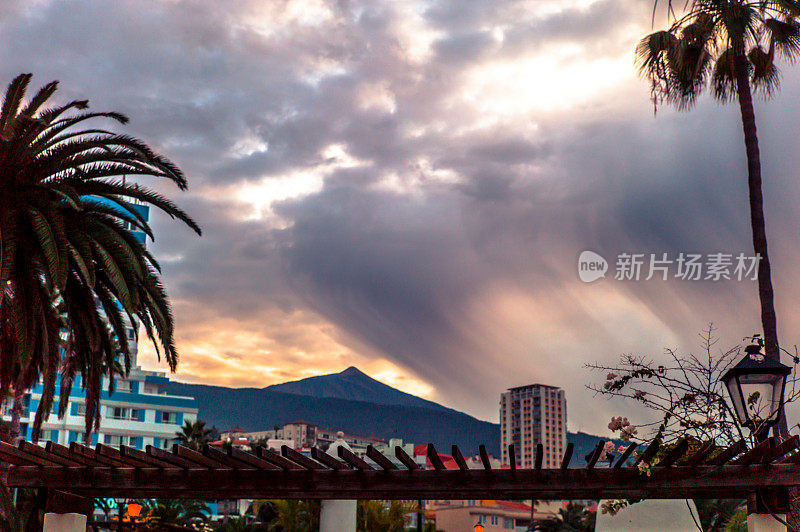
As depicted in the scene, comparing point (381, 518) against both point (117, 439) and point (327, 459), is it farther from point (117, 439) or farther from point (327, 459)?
point (117, 439)

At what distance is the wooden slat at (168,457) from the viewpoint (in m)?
9.50

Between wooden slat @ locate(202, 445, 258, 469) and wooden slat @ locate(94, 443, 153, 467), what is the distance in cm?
105

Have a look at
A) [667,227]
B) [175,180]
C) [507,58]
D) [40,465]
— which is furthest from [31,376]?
[667,227]

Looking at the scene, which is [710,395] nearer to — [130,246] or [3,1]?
[130,246]

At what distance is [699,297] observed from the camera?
14906 mm

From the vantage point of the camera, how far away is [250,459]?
953 centimetres

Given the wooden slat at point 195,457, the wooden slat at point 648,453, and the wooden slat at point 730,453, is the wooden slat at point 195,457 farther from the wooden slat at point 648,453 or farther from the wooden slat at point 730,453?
the wooden slat at point 730,453

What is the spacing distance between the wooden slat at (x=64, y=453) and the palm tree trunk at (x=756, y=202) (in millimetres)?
10540

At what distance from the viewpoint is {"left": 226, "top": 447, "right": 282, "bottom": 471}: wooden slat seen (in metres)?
9.14

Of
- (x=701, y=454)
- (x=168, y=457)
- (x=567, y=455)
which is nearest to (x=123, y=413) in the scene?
(x=168, y=457)

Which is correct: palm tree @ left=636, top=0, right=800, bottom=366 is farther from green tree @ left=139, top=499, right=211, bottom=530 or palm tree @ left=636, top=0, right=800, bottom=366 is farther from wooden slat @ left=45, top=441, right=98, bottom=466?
green tree @ left=139, top=499, right=211, bottom=530

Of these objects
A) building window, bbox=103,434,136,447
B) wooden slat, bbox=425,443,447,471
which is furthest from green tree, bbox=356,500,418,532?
building window, bbox=103,434,136,447

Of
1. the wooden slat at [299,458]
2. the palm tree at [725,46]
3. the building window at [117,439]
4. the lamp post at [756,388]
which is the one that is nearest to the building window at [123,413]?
the building window at [117,439]

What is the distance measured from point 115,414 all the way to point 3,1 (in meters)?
72.6
